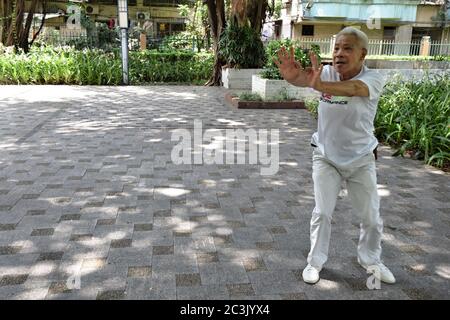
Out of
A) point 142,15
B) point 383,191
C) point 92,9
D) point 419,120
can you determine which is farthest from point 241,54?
point 92,9

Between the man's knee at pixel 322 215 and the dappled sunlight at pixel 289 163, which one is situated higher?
the man's knee at pixel 322 215

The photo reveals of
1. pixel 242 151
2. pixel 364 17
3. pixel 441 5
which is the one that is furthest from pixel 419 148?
pixel 441 5

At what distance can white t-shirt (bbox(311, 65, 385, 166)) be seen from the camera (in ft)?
8.80

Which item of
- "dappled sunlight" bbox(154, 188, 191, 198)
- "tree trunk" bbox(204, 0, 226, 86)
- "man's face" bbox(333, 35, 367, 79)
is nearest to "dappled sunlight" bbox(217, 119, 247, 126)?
"dappled sunlight" bbox(154, 188, 191, 198)

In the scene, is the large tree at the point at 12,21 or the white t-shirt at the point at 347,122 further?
the large tree at the point at 12,21

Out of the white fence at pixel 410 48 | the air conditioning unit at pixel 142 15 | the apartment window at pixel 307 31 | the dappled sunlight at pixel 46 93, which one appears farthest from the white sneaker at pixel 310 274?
the air conditioning unit at pixel 142 15

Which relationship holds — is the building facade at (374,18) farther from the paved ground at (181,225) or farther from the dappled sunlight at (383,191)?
the dappled sunlight at (383,191)

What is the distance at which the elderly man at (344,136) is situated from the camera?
262 centimetres

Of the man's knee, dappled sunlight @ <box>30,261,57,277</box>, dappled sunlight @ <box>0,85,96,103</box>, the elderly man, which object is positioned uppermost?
the elderly man

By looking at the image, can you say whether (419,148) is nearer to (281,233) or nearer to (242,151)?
(242,151)

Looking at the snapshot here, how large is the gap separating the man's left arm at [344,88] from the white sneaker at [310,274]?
4.02 feet

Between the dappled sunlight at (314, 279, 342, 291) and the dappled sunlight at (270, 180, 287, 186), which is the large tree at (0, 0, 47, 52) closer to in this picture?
the dappled sunlight at (270, 180, 287, 186)

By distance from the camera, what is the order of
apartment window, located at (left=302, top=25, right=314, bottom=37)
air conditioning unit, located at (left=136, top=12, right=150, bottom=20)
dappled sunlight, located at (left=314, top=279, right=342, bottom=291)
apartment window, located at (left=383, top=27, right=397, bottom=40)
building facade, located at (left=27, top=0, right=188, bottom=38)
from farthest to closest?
1. air conditioning unit, located at (left=136, top=12, right=150, bottom=20)
2. building facade, located at (left=27, top=0, right=188, bottom=38)
3. apartment window, located at (left=383, top=27, right=397, bottom=40)
4. apartment window, located at (left=302, top=25, right=314, bottom=37)
5. dappled sunlight, located at (left=314, top=279, right=342, bottom=291)

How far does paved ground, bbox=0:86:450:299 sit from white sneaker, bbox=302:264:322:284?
2.3 inches
